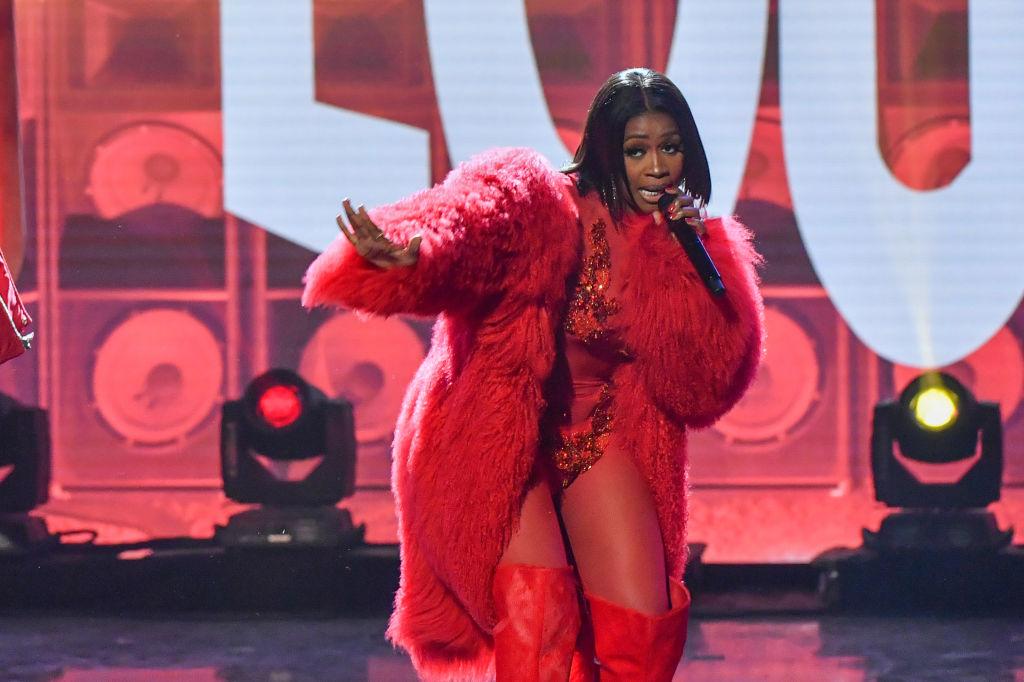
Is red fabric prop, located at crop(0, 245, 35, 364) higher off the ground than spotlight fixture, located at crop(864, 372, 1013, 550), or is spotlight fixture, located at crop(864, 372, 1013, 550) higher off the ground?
red fabric prop, located at crop(0, 245, 35, 364)

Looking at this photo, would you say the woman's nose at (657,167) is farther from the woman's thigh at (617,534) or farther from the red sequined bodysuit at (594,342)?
the woman's thigh at (617,534)

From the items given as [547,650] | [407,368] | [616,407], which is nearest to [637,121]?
[616,407]

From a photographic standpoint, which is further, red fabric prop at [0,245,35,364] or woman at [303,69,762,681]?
red fabric prop at [0,245,35,364]

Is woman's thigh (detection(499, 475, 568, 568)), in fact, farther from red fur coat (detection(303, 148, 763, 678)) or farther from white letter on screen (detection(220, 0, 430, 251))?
white letter on screen (detection(220, 0, 430, 251))

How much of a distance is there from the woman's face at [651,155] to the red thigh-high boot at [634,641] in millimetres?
732

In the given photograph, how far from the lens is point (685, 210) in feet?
7.44

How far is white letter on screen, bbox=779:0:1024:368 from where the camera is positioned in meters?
4.46

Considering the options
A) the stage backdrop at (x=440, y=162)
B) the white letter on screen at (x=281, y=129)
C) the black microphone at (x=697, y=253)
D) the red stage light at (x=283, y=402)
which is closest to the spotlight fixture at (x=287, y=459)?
the red stage light at (x=283, y=402)

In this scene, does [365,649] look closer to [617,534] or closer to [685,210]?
[617,534]

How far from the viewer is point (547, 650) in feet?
7.38

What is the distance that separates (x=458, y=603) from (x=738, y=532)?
7.49ft

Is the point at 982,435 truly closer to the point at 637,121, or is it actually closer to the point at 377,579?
the point at 377,579

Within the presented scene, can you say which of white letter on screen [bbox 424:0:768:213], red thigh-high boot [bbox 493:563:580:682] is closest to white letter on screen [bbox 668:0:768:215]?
white letter on screen [bbox 424:0:768:213]

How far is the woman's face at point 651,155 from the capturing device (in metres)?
2.32
